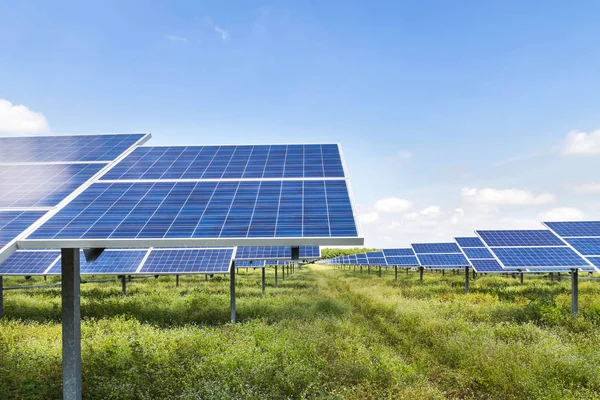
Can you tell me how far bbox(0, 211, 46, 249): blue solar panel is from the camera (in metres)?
7.27

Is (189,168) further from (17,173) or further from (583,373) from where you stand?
(583,373)

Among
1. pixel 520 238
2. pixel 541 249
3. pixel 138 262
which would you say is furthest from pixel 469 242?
pixel 138 262

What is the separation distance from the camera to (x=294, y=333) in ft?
44.1

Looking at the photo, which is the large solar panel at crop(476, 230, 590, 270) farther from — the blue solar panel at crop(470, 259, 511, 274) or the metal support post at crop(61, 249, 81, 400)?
the metal support post at crop(61, 249, 81, 400)

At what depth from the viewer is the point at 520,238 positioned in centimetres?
2209

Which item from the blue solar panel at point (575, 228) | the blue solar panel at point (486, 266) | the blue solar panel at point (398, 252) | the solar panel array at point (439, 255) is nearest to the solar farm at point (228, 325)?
the blue solar panel at point (575, 228)

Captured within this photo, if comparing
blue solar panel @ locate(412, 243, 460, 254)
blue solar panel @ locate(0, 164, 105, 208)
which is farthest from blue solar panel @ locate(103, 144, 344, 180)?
blue solar panel @ locate(412, 243, 460, 254)

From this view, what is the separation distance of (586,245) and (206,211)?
61.5 feet

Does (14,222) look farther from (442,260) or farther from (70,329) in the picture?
(442,260)

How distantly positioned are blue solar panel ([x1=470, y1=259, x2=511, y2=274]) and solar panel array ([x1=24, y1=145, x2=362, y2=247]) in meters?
17.1

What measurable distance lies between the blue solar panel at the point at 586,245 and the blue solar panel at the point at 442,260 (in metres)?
10.6

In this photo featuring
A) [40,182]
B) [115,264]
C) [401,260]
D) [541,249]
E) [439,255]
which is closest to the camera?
[40,182]

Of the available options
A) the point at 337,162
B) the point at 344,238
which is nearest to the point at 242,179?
the point at 337,162

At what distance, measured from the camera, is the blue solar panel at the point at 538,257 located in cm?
1669
